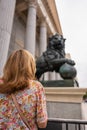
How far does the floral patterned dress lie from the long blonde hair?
0.22 ft

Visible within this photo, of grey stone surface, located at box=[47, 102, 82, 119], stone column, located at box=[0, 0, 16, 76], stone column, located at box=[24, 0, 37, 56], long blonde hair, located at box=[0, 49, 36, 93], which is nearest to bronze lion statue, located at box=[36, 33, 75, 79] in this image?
grey stone surface, located at box=[47, 102, 82, 119]

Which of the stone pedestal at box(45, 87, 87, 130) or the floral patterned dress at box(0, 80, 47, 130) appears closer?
the floral patterned dress at box(0, 80, 47, 130)

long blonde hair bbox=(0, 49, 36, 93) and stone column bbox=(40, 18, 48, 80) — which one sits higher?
stone column bbox=(40, 18, 48, 80)

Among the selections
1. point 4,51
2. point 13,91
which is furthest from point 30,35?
point 13,91

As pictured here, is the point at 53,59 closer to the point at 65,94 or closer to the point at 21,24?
the point at 65,94

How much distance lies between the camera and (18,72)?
1.38m

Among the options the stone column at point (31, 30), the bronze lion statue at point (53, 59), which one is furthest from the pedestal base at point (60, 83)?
the stone column at point (31, 30)

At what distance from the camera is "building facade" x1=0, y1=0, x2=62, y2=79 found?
7.91 m

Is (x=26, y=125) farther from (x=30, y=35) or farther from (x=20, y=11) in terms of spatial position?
(x=20, y=11)

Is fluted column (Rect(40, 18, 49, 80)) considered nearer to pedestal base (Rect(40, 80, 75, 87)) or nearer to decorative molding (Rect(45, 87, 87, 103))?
pedestal base (Rect(40, 80, 75, 87))

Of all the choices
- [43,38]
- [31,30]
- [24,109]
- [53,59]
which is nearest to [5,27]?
[31,30]

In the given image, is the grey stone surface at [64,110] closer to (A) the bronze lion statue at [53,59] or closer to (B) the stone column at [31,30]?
(A) the bronze lion statue at [53,59]

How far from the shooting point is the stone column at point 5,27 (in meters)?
7.43

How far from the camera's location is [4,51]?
24.7 ft
